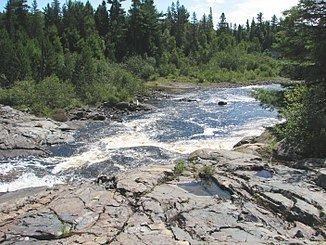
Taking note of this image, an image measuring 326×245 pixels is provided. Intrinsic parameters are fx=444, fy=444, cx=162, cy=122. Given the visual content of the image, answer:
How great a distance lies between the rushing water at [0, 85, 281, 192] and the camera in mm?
27172

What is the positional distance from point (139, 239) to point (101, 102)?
4292cm

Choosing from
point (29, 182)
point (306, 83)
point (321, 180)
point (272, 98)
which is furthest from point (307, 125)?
point (29, 182)

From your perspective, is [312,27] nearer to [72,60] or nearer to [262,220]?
[262,220]

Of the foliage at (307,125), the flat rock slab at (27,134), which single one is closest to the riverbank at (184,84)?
the flat rock slab at (27,134)

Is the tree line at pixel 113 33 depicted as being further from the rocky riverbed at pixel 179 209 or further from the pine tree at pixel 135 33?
the rocky riverbed at pixel 179 209

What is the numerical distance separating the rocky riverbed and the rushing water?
9.65 meters

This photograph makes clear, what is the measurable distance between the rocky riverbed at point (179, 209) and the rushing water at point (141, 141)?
9646mm

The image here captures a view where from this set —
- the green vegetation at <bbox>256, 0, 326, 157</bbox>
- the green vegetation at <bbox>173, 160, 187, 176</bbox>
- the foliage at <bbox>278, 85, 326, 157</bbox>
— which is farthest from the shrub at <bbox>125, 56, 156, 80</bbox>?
the green vegetation at <bbox>173, 160, 187, 176</bbox>

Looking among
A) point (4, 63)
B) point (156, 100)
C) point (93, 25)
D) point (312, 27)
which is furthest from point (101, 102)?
point (93, 25)

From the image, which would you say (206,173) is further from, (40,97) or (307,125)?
(40,97)

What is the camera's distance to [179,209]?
48.2ft

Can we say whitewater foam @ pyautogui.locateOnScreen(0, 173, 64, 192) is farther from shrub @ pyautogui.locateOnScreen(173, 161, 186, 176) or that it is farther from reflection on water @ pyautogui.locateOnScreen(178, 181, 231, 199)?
reflection on water @ pyautogui.locateOnScreen(178, 181, 231, 199)

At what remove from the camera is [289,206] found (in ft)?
50.0

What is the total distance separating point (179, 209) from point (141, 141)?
20.2m
